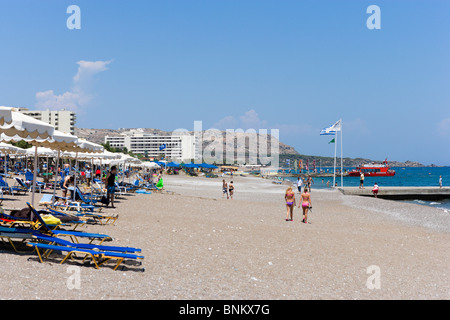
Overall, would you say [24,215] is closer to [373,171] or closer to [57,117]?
[373,171]

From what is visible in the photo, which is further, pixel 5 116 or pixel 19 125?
pixel 19 125

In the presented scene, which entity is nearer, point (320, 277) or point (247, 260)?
point (320, 277)

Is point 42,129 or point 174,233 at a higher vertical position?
point 42,129

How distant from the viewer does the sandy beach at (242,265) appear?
18.5ft

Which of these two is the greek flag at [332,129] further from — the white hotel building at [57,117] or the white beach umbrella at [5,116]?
the white hotel building at [57,117]

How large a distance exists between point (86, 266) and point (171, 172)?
73.6m

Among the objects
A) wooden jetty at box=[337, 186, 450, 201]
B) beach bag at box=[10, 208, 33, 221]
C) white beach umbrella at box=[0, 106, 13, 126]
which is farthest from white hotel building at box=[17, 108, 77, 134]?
white beach umbrella at box=[0, 106, 13, 126]

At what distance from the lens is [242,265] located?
7520 mm

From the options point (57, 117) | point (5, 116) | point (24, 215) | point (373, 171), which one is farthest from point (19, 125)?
point (57, 117)

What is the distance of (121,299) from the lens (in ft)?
16.8
